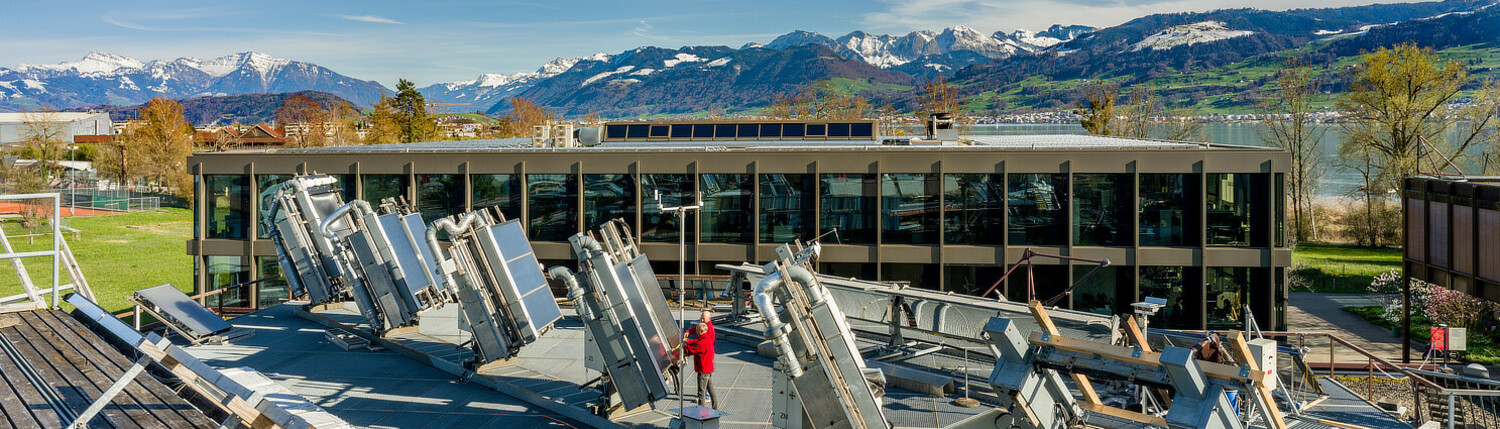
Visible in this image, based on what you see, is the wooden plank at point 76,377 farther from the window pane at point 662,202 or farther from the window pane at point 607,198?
the window pane at point 662,202

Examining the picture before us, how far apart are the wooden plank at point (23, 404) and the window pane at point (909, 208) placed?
21156 mm

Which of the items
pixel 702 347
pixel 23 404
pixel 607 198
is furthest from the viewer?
pixel 607 198

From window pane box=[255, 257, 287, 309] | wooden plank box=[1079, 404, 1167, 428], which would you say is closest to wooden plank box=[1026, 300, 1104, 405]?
wooden plank box=[1079, 404, 1167, 428]

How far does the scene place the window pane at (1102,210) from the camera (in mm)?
26141

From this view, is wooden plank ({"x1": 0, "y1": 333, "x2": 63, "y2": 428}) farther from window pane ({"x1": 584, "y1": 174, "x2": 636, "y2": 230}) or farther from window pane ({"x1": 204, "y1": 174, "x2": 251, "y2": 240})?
window pane ({"x1": 204, "y1": 174, "x2": 251, "y2": 240})

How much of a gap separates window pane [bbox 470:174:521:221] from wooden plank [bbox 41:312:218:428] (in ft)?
57.9

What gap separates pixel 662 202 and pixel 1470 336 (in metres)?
28.7

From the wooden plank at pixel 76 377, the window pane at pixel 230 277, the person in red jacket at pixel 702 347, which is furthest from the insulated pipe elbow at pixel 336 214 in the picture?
the window pane at pixel 230 277

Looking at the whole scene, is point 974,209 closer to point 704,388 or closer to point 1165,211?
point 1165,211

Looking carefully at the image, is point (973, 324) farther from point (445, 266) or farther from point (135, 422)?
point (135, 422)

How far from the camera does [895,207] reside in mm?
27062

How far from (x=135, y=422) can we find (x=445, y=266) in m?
7.03

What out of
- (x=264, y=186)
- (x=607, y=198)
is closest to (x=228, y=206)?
(x=264, y=186)

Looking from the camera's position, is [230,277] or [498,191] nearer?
[498,191]
